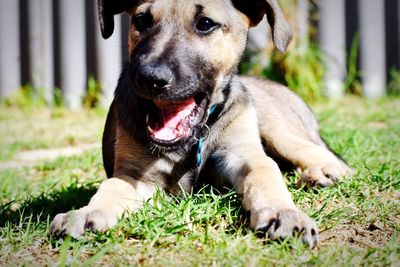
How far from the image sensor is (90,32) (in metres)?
8.34

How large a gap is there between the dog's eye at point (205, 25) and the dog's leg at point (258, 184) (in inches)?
25.8

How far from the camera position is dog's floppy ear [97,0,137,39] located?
12.3 ft

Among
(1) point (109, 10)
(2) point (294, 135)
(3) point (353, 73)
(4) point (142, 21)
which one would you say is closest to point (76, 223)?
(4) point (142, 21)

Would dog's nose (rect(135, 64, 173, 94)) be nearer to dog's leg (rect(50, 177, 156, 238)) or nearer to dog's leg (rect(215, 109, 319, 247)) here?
dog's leg (rect(50, 177, 156, 238))

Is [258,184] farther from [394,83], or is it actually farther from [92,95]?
[394,83]

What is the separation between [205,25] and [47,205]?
5.18 ft

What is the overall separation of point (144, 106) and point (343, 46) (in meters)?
5.68

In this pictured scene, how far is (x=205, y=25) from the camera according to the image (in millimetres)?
3418

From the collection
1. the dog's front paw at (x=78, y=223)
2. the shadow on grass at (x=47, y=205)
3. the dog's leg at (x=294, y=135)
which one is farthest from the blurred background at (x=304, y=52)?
the dog's front paw at (x=78, y=223)

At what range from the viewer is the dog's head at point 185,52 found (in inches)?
119

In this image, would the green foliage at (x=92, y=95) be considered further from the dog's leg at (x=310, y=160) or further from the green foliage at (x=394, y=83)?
the dog's leg at (x=310, y=160)

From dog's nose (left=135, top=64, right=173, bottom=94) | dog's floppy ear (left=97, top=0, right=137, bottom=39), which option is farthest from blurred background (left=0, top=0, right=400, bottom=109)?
dog's nose (left=135, top=64, right=173, bottom=94)

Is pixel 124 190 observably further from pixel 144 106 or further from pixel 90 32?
pixel 90 32

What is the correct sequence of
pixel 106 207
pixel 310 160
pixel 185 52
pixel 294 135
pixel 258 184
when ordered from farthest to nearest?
1. pixel 294 135
2. pixel 310 160
3. pixel 185 52
4. pixel 258 184
5. pixel 106 207
